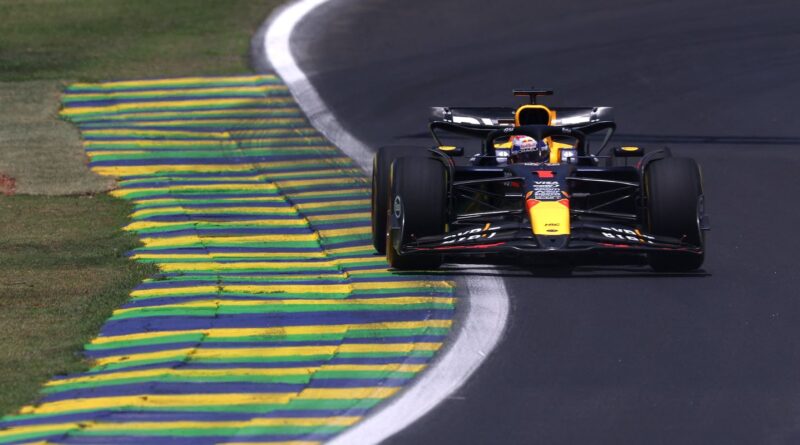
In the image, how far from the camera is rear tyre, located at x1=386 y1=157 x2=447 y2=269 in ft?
39.0

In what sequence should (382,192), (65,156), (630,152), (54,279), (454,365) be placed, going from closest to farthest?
(454,365), (54,279), (382,192), (630,152), (65,156)

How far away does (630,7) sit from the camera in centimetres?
2788

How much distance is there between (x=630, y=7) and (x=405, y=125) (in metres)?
9.24

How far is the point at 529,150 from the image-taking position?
1327 cm

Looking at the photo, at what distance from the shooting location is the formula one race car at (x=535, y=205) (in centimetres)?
1150

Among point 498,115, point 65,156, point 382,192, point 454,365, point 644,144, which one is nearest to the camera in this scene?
point 454,365

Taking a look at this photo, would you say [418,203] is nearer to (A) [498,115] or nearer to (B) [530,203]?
(B) [530,203]

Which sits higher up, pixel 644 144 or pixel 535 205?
pixel 644 144

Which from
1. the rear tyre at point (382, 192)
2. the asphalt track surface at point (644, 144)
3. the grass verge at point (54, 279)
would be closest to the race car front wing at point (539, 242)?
the asphalt track surface at point (644, 144)

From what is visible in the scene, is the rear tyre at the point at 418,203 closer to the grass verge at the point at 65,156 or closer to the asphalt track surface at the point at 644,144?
the asphalt track surface at the point at 644,144

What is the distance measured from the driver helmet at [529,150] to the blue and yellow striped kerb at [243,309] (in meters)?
1.69

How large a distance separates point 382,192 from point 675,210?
2.59 m

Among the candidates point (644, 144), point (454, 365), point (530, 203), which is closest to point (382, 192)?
point (530, 203)

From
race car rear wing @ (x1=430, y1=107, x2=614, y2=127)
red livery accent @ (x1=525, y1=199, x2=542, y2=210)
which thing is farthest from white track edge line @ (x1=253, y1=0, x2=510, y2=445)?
race car rear wing @ (x1=430, y1=107, x2=614, y2=127)
